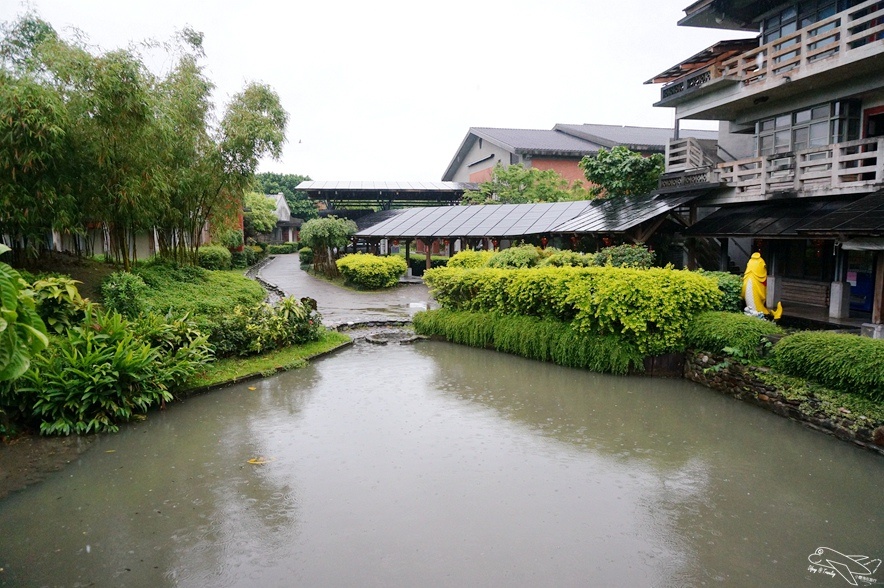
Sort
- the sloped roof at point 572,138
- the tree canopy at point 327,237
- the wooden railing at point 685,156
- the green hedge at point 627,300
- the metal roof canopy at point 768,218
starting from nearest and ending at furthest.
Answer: the green hedge at point 627,300
the metal roof canopy at point 768,218
the wooden railing at point 685,156
the tree canopy at point 327,237
the sloped roof at point 572,138

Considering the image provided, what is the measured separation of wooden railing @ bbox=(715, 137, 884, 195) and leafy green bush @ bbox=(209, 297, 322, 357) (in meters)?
10.4

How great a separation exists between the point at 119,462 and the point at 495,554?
4479mm

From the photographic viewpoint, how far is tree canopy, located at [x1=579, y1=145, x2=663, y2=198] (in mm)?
17844

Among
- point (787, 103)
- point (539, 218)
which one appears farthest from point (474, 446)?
point (539, 218)

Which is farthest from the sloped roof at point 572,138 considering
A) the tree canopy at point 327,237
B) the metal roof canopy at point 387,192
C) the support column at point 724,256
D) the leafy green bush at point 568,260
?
the support column at point 724,256

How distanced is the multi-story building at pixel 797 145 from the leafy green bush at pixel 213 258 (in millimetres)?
18039

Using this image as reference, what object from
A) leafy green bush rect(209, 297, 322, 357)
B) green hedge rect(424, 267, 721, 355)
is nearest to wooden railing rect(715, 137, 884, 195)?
green hedge rect(424, 267, 721, 355)

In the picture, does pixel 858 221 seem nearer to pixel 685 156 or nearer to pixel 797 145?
pixel 797 145

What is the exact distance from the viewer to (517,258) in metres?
14.8

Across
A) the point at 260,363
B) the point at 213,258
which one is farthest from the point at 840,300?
the point at 213,258

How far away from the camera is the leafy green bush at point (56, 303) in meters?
8.17

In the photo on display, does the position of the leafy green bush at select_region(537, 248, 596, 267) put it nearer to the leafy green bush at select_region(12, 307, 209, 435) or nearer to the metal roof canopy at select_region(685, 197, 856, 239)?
the metal roof canopy at select_region(685, 197, 856, 239)

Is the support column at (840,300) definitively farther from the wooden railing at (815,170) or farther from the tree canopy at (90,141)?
the tree canopy at (90,141)

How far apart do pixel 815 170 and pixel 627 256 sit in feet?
13.6
